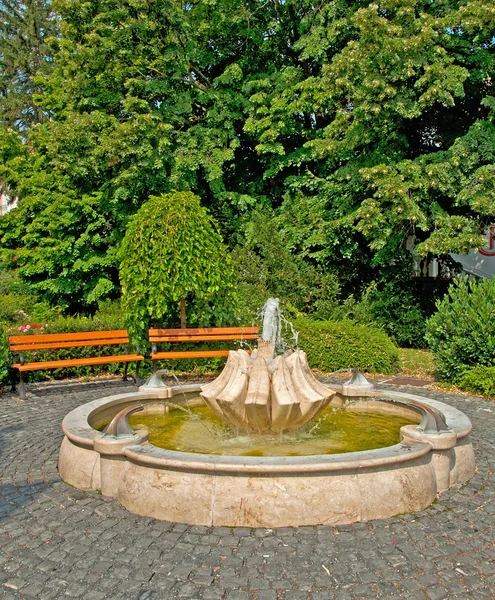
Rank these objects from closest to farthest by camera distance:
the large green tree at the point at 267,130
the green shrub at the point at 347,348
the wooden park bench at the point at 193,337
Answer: the wooden park bench at the point at 193,337 → the green shrub at the point at 347,348 → the large green tree at the point at 267,130

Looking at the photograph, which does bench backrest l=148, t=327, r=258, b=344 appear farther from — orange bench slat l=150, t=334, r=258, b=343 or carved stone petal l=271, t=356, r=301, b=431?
carved stone petal l=271, t=356, r=301, b=431

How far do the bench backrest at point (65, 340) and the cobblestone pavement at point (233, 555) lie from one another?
4664mm


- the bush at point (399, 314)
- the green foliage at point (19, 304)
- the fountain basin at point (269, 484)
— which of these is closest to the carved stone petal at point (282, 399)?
the fountain basin at point (269, 484)

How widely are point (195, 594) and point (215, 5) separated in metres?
16.2

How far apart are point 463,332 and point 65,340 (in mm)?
6683

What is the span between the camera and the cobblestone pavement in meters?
2.92

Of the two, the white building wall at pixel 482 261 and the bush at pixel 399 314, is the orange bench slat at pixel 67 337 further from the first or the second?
the white building wall at pixel 482 261

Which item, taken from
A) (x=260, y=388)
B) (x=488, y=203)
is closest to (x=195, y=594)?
(x=260, y=388)

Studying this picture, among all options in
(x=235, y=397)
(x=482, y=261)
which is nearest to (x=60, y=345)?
(x=235, y=397)

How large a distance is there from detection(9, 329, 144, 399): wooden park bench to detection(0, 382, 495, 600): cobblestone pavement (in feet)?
14.1

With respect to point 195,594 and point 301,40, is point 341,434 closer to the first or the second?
point 195,594

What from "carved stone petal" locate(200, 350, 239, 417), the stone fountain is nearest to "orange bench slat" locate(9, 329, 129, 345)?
the stone fountain

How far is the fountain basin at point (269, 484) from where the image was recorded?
11.8 ft

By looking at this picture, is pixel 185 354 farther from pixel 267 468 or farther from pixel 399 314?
pixel 399 314
